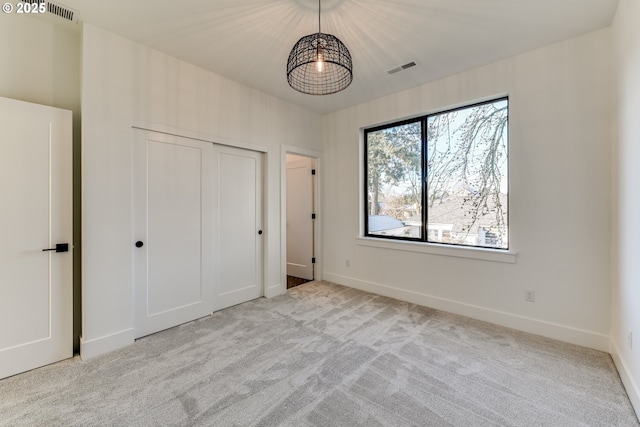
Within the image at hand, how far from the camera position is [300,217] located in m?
4.84

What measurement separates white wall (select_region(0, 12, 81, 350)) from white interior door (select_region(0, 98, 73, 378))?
0.60 ft

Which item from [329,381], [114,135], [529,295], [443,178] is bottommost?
[329,381]

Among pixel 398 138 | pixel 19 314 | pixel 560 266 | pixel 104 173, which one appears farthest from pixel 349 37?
pixel 19 314

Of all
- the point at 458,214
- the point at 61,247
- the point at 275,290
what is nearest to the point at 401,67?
the point at 458,214

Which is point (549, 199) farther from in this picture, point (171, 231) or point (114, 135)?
point (114, 135)

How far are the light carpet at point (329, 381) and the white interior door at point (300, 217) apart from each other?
75.9 inches

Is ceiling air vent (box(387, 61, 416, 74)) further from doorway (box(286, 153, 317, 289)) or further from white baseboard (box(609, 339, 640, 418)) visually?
white baseboard (box(609, 339, 640, 418))

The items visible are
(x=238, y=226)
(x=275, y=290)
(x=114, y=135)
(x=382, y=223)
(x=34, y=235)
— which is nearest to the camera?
(x=34, y=235)

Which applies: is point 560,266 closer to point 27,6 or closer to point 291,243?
point 291,243

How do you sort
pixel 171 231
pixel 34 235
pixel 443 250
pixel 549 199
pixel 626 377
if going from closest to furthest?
pixel 626 377, pixel 34 235, pixel 549 199, pixel 171 231, pixel 443 250

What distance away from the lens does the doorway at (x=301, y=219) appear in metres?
4.69

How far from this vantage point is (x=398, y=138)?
393 centimetres

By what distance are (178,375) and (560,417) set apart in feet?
8.48

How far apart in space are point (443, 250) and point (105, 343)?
142 inches
